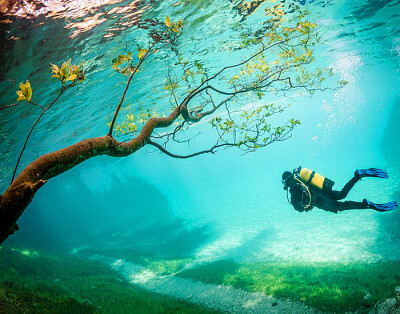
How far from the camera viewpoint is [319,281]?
10.1 metres

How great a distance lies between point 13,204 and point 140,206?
50.0m

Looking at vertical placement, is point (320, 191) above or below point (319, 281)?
above

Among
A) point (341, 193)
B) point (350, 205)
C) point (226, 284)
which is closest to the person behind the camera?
point (350, 205)

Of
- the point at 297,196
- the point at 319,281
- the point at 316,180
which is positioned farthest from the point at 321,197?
the point at 319,281

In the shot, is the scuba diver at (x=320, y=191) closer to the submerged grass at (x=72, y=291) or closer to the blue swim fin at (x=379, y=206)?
the blue swim fin at (x=379, y=206)

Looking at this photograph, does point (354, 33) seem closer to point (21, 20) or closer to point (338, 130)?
point (21, 20)

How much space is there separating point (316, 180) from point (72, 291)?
49.4 feet

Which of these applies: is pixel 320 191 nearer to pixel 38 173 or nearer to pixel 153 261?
pixel 38 173

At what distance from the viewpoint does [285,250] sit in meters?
16.3

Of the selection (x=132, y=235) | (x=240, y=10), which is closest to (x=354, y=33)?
(x=240, y=10)

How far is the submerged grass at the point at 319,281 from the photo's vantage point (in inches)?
303

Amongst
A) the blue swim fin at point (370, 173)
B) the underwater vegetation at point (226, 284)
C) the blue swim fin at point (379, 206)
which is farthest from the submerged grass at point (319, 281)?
the blue swim fin at point (370, 173)

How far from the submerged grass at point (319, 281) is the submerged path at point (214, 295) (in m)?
0.39

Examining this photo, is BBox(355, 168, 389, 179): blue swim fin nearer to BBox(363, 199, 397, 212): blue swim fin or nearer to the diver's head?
BBox(363, 199, 397, 212): blue swim fin
